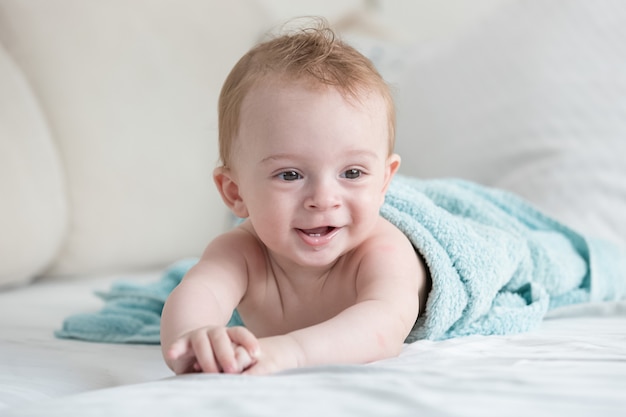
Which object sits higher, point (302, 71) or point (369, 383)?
point (302, 71)

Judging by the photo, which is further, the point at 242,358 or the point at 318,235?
the point at 318,235

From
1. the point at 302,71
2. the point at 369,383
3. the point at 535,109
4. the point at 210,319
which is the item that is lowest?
the point at 369,383

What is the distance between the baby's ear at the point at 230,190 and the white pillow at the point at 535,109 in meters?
0.78

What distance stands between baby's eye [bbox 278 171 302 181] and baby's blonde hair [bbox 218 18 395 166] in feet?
0.28

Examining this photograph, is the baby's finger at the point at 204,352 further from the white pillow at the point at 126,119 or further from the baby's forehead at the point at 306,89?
the white pillow at the point at 126,119

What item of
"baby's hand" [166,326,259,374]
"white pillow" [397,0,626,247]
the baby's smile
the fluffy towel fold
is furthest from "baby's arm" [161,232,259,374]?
"white pillow" [397,0,626,247]

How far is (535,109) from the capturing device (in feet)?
5.62

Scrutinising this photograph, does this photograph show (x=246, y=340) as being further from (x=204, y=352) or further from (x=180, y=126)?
(x=180, y=126)

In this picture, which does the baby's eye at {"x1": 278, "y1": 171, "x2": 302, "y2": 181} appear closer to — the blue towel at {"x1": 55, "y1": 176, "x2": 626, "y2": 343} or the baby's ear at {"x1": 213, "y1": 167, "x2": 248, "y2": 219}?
the baby's ear at {"x1": 213, "y1": 167, "x2": 248, "y2": 219}

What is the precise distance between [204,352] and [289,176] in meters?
0.25

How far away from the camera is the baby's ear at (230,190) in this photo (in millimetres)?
1025

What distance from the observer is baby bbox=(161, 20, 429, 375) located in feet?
2.92

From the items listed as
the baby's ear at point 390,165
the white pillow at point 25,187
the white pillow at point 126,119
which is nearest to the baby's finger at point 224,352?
the baby's ear at point 390,165

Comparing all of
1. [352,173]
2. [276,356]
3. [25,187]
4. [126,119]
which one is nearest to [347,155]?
[352,173]
